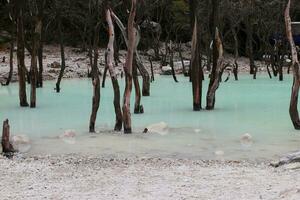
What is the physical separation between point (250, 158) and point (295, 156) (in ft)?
3.12

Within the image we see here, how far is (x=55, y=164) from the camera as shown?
281 inches

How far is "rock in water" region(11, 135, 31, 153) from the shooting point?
830 centimetres

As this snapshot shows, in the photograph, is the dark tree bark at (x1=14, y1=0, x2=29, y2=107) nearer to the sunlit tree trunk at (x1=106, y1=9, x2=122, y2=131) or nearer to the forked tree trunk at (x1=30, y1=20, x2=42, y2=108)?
the forked tree trunk at (x1=30, y1=20, x2=42, y2=108)

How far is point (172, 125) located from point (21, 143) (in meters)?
3.01

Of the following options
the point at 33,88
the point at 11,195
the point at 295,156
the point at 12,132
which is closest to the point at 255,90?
the point at 33,88

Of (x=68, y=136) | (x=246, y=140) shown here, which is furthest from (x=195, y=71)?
(x=68, y=136)

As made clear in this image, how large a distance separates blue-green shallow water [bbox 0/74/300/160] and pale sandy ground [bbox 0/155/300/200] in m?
0.80

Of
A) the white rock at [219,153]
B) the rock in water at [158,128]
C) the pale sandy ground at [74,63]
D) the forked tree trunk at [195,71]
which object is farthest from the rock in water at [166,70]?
the white rock at [219,153]

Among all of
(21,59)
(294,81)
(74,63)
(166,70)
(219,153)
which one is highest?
(21,59)

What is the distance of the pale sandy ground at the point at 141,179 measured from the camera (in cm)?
541

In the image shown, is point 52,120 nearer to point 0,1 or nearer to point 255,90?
point 255,90

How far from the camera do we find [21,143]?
8719mm

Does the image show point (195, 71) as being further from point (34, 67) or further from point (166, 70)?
point (166, 70)

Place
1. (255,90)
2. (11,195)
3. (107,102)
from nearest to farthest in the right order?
(11,195), (107,102), (255,90)
